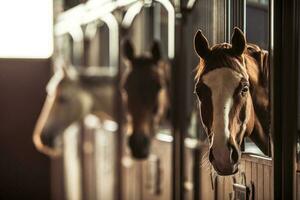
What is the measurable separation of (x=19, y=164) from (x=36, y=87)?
67 cm

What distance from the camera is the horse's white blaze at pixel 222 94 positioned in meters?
2.21

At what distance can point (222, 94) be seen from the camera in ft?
7.27

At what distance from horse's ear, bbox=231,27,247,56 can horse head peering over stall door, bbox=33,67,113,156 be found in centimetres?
142

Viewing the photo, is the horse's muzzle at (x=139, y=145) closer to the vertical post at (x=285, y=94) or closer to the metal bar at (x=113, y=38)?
the metal bar at (x=113, y=38)

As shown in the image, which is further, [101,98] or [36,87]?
[36,87]

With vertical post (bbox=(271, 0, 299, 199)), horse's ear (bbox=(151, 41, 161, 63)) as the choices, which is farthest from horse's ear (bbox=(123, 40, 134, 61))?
vertical post (bbox=(271, 0, 299, 199))

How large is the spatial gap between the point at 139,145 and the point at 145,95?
30 centimetres

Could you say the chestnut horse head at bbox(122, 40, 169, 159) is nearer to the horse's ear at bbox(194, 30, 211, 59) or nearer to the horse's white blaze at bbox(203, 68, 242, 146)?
the horse's ear at bbox(194, 30, 211, 59)

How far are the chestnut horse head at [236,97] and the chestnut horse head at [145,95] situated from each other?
0.62 m

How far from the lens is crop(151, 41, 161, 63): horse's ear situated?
2.93 metres

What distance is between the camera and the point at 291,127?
83.7 inches

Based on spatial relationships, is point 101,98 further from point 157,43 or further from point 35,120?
point 35,120

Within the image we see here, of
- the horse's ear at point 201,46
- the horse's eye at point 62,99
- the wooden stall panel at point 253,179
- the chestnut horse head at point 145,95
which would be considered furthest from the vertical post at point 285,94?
the horse's eye at point 62,99

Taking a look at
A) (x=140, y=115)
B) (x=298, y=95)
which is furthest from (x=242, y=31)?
(x=140, y=115)
